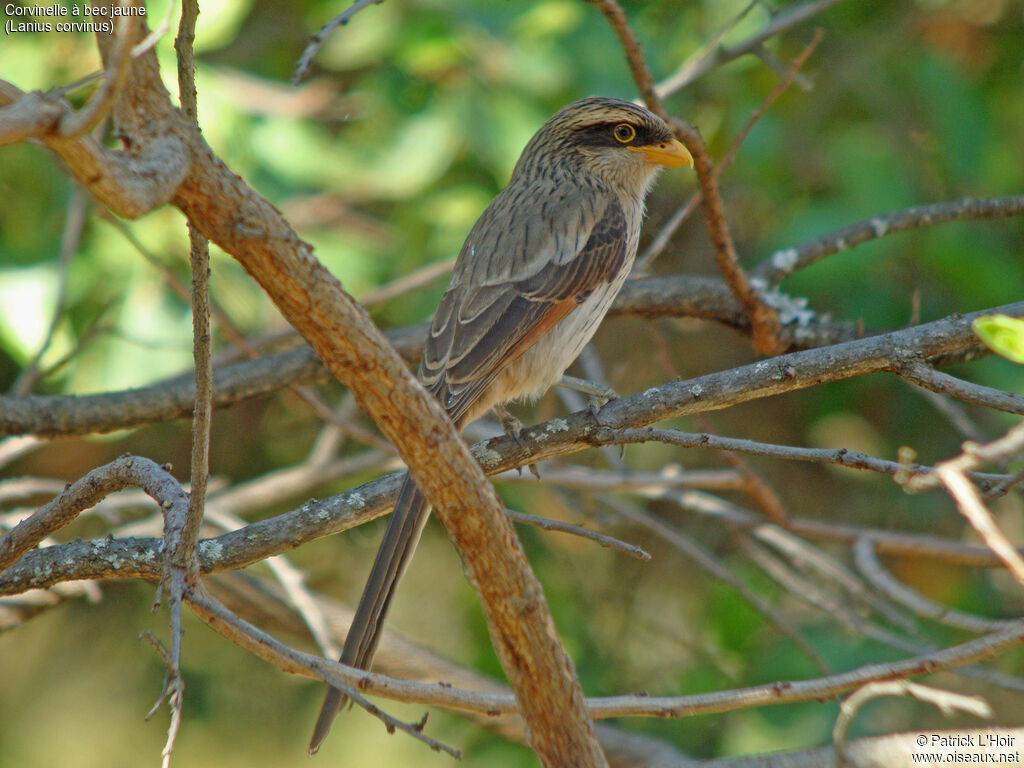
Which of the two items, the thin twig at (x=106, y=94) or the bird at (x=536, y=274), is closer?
the thin twig at (x=106, y=94)

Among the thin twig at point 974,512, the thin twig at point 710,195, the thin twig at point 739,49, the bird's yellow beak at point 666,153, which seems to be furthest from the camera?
the bird's yellow beak at point 666,153

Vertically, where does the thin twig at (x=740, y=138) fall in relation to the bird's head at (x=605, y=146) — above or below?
below

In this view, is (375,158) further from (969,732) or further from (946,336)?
(969,732)

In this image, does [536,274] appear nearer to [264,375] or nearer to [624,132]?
[624,132]

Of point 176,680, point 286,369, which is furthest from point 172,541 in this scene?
point 286,369

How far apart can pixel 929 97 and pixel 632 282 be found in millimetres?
1825

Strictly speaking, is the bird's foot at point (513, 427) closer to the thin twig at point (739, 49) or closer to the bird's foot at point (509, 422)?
the bird's foot at point (509, 422)

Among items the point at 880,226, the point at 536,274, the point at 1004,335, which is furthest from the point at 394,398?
the point at 880,226

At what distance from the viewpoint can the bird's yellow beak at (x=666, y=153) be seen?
4.22m

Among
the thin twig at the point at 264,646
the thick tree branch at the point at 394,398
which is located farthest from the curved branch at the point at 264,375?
the thick tree branch at the point at 394,398

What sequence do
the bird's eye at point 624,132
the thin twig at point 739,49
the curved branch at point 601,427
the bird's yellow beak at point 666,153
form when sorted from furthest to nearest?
the bird's eye at point 624,132 → the bird's yellow beak at point 666,153 → the thin twig at point 739,49 → the curved branch at point 601,427

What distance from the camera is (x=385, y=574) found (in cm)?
302

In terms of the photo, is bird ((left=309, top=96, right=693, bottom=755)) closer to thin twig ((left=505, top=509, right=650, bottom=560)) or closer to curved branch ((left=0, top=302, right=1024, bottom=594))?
curved branch ((left=0, top=302, right=1024, bottom=594))

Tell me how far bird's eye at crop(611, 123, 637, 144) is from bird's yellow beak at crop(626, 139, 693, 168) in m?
0.04
